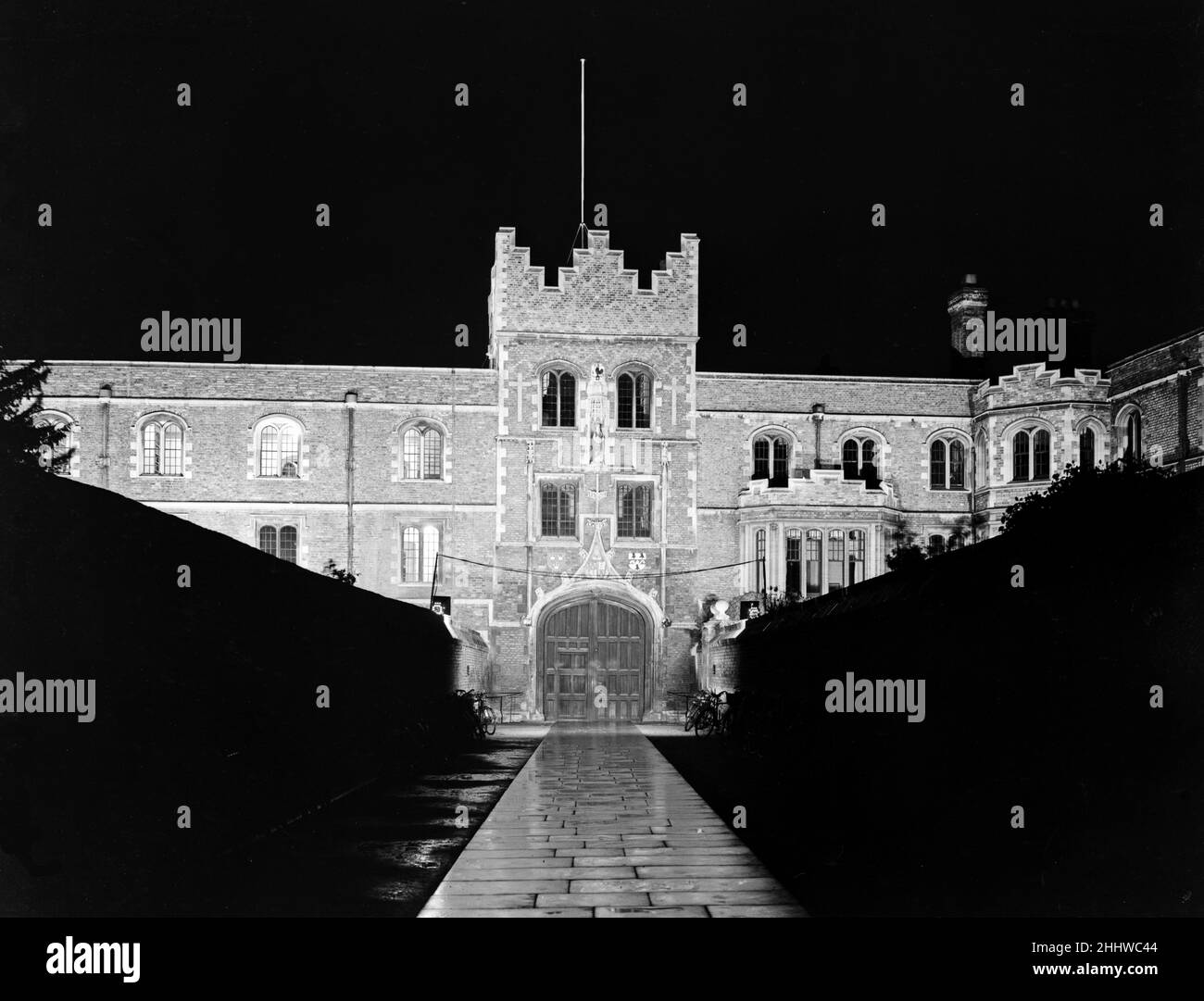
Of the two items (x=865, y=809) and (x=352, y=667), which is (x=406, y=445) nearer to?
(x=352, y=667)

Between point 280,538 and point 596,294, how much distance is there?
34.2ft

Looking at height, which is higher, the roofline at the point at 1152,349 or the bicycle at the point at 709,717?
the roofline at the point at 1152,349

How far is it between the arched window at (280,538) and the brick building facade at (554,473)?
0.05 meters

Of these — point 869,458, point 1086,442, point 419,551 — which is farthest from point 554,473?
point 1086,442

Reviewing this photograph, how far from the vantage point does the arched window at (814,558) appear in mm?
34812

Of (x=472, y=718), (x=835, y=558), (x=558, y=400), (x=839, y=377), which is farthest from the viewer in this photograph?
(x=839, y=377)

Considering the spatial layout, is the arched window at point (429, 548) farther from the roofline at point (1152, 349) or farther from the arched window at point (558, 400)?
the roofline at point (1152, 349)

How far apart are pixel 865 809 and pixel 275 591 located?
5.32 metres

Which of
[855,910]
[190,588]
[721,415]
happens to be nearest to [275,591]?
[190,588]

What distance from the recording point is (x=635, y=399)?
35.7 meters

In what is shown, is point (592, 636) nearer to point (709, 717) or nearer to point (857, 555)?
point (857, 555)

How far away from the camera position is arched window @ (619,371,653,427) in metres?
35.6

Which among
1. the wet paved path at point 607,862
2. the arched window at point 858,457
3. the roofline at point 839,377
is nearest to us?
the wet paved path at point 607,862

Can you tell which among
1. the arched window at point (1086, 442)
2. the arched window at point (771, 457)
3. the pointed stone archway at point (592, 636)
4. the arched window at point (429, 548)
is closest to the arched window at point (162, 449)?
the arched window at point (429, 548)
